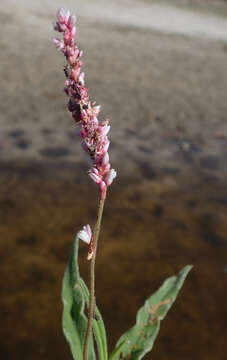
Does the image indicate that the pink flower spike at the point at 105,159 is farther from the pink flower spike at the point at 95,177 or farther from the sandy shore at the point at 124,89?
the sandy shore at the point at 124,89

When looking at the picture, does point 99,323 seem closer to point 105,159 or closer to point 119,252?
point 105,159

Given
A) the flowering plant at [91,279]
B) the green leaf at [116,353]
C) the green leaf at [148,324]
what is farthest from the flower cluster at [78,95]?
the green leaf at [148,324]

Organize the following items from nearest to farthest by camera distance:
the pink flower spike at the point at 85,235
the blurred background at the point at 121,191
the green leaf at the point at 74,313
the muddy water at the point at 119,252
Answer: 1. the pink flower spike at the point at 85,235
2. the green leaf at the point at 74,313
3. the muddy water at the point at 119,252
4. the blurred background at the point at 121,191

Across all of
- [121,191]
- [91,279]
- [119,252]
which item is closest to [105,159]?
[91,279]

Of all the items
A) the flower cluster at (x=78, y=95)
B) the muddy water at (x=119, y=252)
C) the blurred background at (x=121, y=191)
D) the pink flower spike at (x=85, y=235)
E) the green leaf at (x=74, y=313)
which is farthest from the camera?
the blurred background at (x=121, y=191)

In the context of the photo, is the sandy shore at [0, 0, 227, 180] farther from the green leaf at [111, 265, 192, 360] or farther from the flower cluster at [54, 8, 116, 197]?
the flower cluster at [54, 8, 116, 197]

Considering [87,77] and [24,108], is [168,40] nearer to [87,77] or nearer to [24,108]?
[87,77]

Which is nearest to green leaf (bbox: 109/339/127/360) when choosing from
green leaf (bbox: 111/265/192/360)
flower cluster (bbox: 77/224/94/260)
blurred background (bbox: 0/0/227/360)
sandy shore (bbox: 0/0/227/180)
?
green leaf (bbox: 111/265/192/360)
